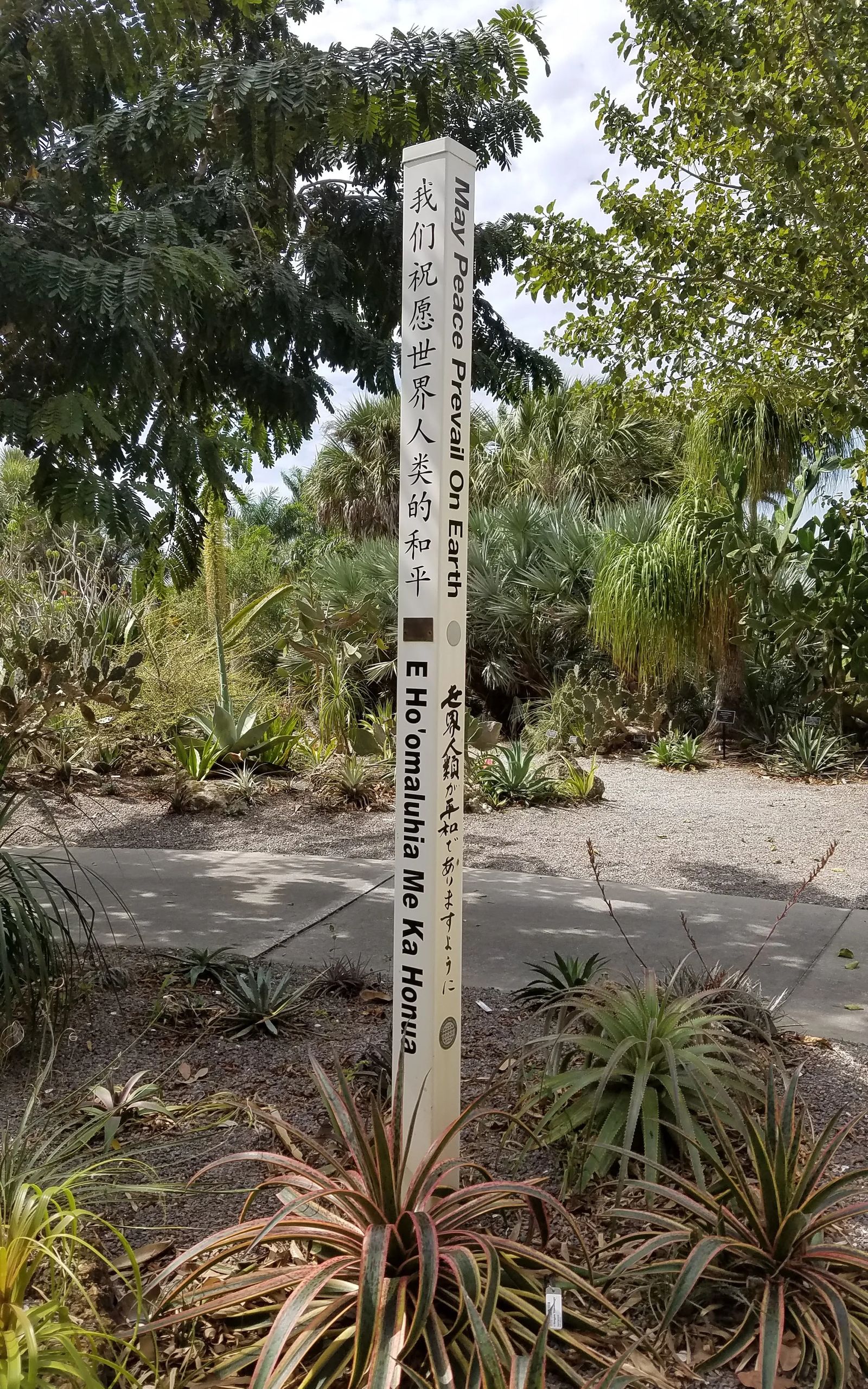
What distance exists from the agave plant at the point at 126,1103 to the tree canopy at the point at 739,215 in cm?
425

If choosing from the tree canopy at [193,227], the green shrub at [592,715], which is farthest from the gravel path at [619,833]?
the tree canopy at [193,227]

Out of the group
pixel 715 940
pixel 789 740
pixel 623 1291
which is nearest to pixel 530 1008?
pixel 715 940

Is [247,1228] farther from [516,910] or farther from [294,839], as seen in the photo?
[294,839]

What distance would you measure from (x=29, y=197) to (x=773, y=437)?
10559mm

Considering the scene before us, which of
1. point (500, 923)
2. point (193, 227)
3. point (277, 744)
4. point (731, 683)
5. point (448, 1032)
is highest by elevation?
point (193, 227)

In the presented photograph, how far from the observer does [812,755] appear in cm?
1145

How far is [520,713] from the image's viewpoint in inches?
549

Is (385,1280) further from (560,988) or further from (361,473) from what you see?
(361,473)

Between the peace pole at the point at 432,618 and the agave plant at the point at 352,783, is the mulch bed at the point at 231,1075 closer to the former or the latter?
the peace pole at the point at 432,618

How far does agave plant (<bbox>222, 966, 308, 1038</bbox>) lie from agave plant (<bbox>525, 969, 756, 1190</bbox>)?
118cm

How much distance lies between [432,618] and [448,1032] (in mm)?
1101

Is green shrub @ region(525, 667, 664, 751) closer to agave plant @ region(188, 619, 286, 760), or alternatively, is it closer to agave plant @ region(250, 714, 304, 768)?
agave plant @ region(250, 714, 304, 768)

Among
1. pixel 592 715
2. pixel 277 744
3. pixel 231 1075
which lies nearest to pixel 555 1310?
pixel 231 1075

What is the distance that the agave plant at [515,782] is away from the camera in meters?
9.73
